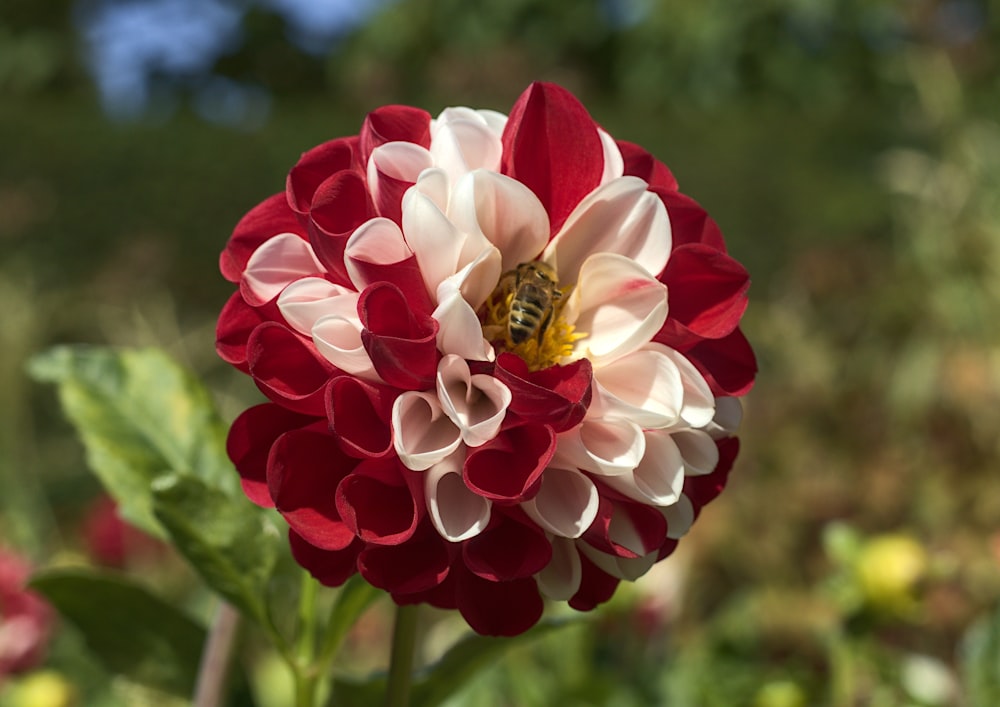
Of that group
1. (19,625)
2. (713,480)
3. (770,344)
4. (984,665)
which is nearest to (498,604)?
(713,480)

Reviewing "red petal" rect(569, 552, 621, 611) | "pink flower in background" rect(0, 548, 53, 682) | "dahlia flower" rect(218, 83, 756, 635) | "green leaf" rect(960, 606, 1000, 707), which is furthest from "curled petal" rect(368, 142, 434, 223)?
"pink flower in background" rect(0, 548, 53, 682)

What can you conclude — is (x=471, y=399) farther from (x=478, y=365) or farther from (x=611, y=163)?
(x=611, y=163)

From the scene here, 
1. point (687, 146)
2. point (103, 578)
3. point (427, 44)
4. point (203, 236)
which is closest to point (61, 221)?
point (203, 236)

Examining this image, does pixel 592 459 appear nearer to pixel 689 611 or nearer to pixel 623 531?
pixel 623 531

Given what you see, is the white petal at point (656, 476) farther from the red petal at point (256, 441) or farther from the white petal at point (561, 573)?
the red petal at point (256, 441)

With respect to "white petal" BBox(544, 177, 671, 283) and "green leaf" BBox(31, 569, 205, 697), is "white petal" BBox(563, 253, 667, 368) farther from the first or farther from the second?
"green leaf" BBox(31, 569, 205, 697)
